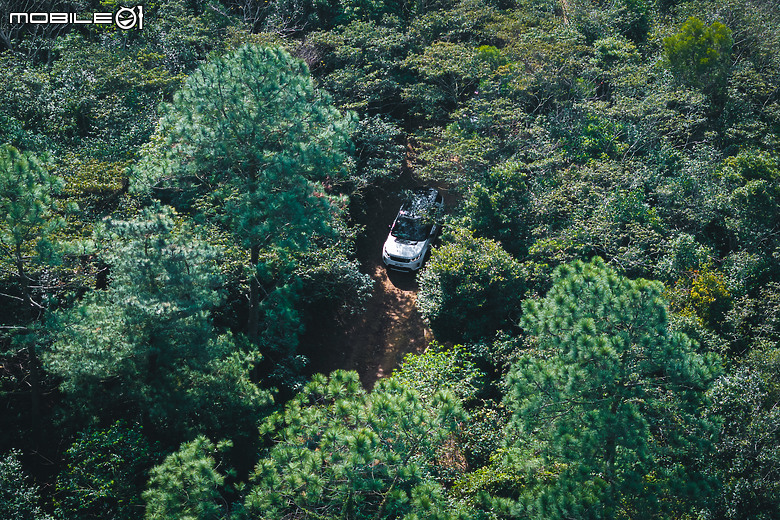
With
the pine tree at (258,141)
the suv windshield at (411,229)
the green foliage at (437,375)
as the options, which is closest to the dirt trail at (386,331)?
the suv windshield at (411,229)

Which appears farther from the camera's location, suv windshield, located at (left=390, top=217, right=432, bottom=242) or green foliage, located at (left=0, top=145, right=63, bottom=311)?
suv windshield, located at (left=390, top=217, right=432, bottom=242)

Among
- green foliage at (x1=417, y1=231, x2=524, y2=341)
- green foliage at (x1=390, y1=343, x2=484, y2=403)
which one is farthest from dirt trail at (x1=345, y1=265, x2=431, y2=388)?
green foliage at (x1=390, y1=343, x2=484, y2=403)

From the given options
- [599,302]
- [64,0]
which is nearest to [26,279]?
[599,302]

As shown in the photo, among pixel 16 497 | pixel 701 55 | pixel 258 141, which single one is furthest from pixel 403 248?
pixel 701 55

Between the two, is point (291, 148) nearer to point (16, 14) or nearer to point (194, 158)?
point (194, 158)

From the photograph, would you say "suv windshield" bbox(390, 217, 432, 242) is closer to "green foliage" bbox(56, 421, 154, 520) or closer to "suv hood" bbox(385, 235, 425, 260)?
"suv hood" bbox(385, 235, 425, 260)
